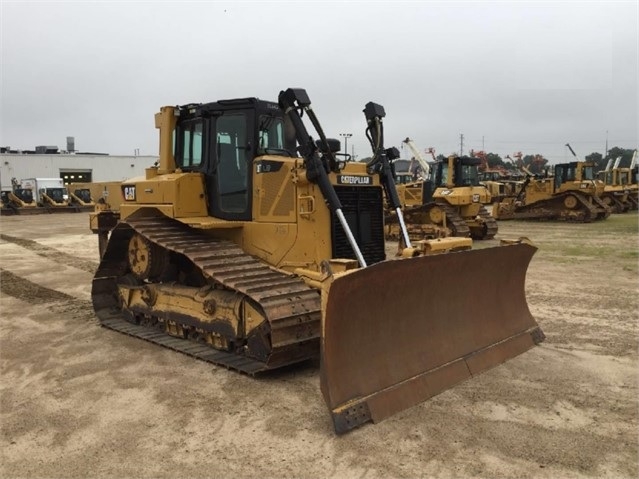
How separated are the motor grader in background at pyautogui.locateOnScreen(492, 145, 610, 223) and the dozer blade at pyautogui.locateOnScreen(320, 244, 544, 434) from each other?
787 inches

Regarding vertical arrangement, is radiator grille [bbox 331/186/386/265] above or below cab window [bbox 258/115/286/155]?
below

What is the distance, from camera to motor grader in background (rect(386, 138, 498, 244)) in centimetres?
1684

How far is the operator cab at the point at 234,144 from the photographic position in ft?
21.3

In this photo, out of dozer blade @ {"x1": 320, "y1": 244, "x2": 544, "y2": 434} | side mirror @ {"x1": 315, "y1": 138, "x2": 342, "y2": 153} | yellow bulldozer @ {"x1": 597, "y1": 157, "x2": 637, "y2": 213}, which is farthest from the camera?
yellow bulldozer @ {"x1": 597, "y1": 157, "x2": 637, "y2": 213}

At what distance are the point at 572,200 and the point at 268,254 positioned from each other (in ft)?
70.2

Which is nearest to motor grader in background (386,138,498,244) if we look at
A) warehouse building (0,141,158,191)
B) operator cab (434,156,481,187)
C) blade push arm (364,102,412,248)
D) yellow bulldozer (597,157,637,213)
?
operator cab (434,156,481,187)

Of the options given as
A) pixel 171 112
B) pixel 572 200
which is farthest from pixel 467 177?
pixel 171 112

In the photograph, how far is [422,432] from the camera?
410 centimetres

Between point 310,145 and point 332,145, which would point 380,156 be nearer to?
point 332,145

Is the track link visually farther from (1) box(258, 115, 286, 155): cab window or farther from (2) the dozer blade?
(1) box(258, 115, 286, 155): cab window

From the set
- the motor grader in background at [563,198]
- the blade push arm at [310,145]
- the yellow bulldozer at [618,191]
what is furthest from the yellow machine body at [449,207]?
the yellow bulldozer at [618,191]

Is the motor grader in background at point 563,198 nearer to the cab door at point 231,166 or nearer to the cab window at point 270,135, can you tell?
the cab window at point 270,135

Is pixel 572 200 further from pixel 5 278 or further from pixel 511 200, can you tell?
pixel 5 278

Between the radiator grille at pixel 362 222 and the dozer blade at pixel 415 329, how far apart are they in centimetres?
127
